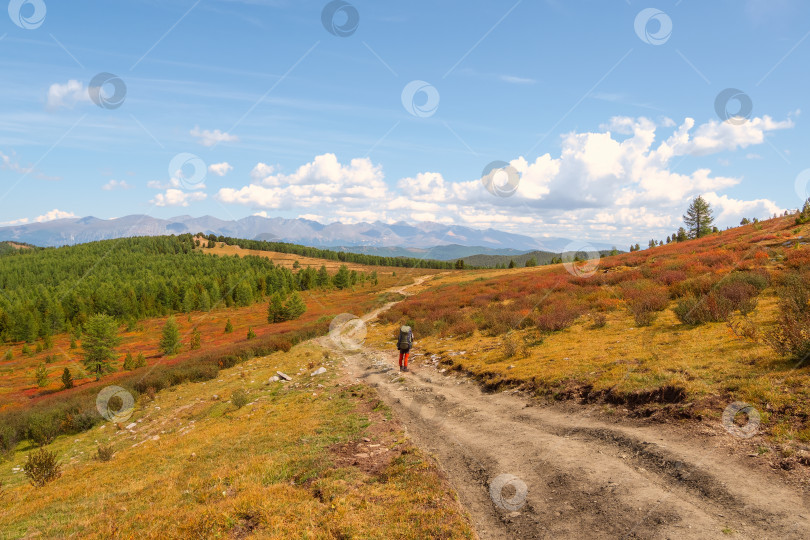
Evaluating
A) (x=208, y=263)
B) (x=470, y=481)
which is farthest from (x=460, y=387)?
(x=208, y=263)

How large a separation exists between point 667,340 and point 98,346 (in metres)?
64.7

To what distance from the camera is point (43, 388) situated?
5012 centimetres

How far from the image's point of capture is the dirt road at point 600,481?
6.34 meters

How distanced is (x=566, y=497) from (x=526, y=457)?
1.95 metres

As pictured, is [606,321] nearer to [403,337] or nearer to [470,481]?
[403,337]

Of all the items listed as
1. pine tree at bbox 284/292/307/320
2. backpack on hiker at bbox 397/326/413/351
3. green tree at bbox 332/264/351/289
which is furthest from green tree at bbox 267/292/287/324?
green tree at bbox 332/264/351/289

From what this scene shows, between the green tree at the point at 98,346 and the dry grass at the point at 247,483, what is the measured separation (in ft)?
114

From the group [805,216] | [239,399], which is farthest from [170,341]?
[805,216]

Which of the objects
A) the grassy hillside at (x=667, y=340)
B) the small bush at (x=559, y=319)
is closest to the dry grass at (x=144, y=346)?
the grassy hillside at (x=667, y=340)

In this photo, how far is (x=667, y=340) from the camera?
15945 mm

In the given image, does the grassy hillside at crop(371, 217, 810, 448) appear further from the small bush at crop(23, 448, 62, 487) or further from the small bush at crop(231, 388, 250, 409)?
the small bush at crop(23, 448, 62, 487)

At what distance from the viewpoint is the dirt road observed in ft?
20.8

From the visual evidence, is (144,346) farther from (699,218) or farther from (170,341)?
(699,218)

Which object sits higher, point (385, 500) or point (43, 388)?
point (385, 500)
